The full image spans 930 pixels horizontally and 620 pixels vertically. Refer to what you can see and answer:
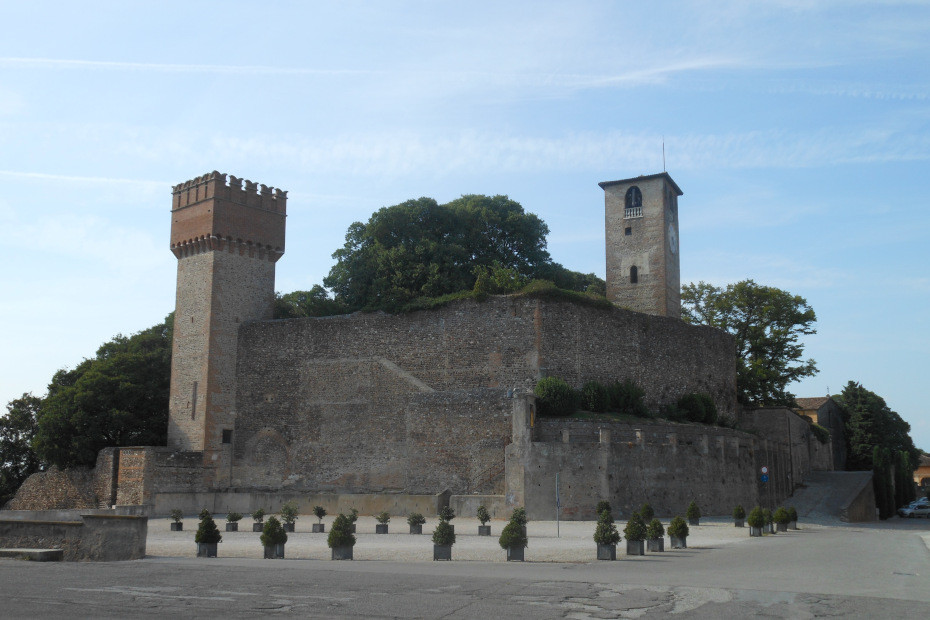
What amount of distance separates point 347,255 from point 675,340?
54.4 feet

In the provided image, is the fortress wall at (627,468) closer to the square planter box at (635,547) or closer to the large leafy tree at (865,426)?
the square planter box at (635,547)

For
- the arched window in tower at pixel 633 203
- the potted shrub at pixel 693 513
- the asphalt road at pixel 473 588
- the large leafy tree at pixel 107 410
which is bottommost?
the asphalt road at pixel 473 588

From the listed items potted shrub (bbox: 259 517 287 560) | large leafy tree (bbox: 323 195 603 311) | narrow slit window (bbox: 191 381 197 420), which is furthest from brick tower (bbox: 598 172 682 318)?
potted shrub (bbox: 259 517 287 560)

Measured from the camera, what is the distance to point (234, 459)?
39.4 m

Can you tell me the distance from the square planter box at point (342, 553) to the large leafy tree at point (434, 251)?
2101 cm

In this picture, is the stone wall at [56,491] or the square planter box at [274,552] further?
the stone wall at [56,491]

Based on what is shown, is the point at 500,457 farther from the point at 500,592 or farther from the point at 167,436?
the point at 500,592

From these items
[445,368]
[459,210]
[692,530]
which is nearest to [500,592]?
[692,530]

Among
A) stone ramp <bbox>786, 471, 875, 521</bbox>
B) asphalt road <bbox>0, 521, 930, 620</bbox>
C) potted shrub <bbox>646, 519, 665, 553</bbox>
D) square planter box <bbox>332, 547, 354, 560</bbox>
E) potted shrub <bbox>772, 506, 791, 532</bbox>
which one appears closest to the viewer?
asphalt road <bbox>0, 521, 930, 620</bbox>

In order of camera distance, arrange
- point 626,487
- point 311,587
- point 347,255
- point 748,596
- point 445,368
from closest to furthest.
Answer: point 748,596, point 311,587, point 626,487, point 445,368, point 347,255

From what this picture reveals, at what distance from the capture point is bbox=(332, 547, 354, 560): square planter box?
17.6m

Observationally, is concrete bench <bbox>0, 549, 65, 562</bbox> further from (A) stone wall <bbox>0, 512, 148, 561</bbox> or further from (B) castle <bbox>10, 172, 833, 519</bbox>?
(B) castle <bbox>10, 172, 833, 519</bbox>

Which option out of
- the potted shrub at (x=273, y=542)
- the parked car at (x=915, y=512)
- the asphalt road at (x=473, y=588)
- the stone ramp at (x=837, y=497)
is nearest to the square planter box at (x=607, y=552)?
the asphalt road at (x=473, y=588)

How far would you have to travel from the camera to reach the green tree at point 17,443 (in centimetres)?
4559
